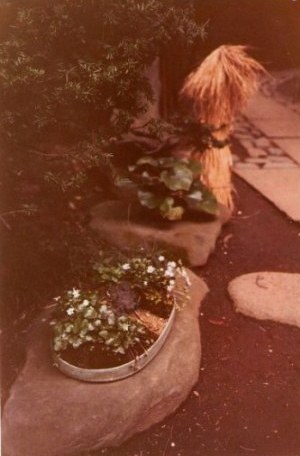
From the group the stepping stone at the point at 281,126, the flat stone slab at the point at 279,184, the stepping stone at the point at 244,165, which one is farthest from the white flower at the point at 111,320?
the stepping stone at the point at 281,126

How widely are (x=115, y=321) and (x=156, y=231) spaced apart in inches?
51.8

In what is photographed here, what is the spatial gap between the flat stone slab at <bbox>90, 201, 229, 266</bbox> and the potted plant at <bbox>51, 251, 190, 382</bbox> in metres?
0.67

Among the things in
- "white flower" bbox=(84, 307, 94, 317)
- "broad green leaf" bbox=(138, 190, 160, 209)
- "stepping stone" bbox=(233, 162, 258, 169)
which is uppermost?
"broad green leaf" bbox=(138, 190, 160, 209)

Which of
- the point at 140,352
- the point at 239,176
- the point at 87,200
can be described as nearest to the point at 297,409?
the point at 140,352

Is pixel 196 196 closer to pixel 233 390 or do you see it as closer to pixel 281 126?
pixel 233 390

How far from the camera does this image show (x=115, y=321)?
2898mm

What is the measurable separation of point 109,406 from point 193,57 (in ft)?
12.1

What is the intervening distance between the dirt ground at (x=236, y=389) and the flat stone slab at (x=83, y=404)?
109 mm

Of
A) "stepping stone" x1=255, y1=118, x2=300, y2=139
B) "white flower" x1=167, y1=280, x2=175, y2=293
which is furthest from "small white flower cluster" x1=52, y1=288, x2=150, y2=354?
"stepping stone" x1=255, y1=118, x2=300, y2=139

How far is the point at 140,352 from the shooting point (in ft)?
9.45

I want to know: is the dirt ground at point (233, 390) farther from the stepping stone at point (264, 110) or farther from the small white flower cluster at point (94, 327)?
the stepping stone at point (264, 110)

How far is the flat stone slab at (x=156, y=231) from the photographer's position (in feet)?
13.1

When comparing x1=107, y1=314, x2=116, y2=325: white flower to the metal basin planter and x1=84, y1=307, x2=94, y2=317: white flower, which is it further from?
the metal basin planter

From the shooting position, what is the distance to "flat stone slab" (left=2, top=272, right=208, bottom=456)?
260 cm
